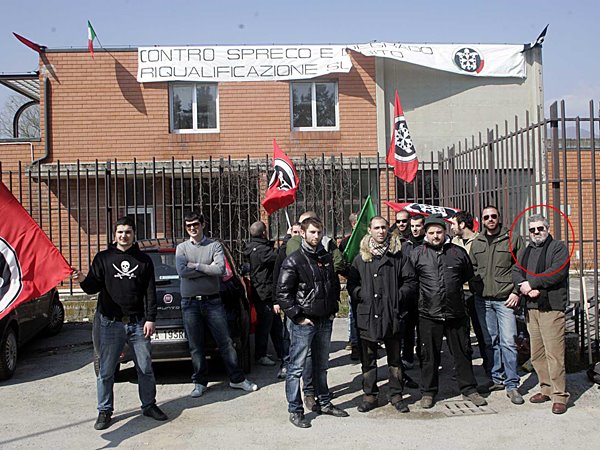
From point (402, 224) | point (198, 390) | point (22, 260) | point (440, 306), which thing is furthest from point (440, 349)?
point (22, 260)

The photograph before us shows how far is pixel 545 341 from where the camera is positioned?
19.6ft

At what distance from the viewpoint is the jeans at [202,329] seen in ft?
21.6

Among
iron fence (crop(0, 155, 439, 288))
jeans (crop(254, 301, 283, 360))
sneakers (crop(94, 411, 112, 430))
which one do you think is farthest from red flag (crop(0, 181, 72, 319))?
iron fence (crop(0, 155, 439, 288))

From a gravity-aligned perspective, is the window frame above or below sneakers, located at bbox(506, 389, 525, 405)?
above

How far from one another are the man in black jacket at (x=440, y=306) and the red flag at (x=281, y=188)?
345 centimetres

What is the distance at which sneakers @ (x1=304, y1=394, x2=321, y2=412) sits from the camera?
19.4ft

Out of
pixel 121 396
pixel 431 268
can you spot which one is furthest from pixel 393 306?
pixel 121 396

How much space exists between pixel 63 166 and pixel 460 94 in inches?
399

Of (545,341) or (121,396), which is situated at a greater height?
(545,341)

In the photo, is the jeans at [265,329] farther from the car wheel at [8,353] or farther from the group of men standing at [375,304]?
the car wheel at [8,353]

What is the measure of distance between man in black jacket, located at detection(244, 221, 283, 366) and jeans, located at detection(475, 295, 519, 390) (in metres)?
2.52

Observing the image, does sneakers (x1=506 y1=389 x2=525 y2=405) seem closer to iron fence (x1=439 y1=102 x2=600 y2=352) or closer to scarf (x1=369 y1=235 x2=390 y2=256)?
iron fence (x1=439 y1=102 x2=600 y2=352)

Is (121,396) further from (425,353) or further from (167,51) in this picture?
(167,51)

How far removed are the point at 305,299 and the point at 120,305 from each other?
1.73 m
